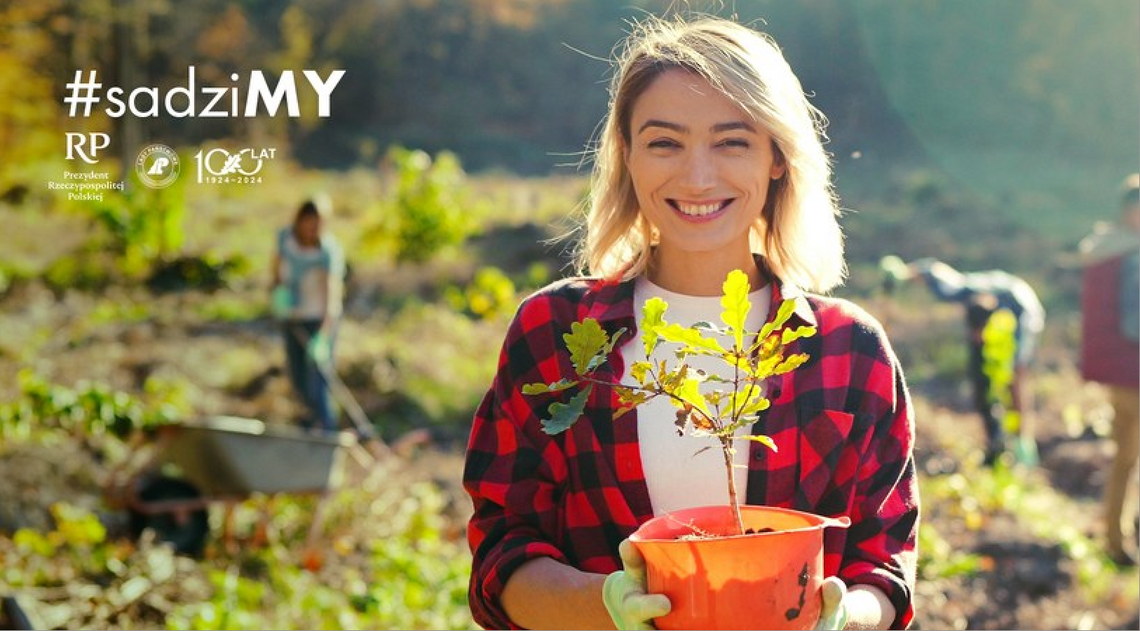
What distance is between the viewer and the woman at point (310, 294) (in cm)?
659

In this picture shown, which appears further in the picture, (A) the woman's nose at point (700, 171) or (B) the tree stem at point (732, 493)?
Answer: (A) the woman's nose at point (700, 171)

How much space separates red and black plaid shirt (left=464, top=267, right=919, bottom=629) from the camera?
1.67 metres

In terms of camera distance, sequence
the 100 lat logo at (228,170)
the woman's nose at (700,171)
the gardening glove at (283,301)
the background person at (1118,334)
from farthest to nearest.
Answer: the 100 lat logo at (228,170) → the gardening glove at (283,301) → the background person at (1118,334) → the woman's nose at (700,171)

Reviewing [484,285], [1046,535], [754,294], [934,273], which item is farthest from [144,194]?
[754,294]

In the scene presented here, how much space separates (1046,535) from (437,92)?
13.2 m

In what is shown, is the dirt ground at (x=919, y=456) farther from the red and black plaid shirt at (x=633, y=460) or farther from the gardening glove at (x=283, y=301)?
the red and black plaid shirt at (x=633, y=460)

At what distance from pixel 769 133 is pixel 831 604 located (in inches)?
23.7

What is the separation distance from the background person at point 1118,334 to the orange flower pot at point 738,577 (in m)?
4.03

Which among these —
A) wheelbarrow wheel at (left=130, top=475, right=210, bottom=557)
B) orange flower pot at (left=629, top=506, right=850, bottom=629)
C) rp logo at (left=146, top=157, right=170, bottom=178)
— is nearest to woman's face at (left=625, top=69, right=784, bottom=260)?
orange flower pot at (left=629, top=506, right=850, bottom=629)

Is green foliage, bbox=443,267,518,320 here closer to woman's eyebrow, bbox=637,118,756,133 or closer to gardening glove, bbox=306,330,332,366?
gardening glove, bbox=306,330,332,366

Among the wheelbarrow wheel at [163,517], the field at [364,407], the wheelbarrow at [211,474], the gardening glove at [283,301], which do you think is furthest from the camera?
the gardening glove at [283,301]

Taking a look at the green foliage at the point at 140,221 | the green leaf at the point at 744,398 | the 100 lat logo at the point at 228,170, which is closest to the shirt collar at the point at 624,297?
the green leaf at the point at 744,398

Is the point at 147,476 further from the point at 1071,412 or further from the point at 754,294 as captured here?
the point at 1071,412

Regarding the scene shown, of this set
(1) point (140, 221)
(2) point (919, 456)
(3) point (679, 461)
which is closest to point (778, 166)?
(3) point (679, 461)
